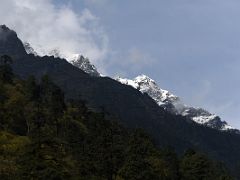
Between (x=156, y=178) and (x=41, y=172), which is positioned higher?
(x=156, y=178)

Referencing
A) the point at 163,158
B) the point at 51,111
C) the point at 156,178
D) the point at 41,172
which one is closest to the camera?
the point at 41,172

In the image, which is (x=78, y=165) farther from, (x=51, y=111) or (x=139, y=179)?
(x=51, y=111)

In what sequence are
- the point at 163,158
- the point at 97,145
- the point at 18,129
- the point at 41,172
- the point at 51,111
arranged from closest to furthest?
the point at 41,172 < the point at 97,145 < the point at 163,158 < the point at 18,129 < the point at 51,111

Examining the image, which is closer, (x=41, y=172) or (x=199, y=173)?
(x=41, y=172)

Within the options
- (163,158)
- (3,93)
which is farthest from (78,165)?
(3,93)

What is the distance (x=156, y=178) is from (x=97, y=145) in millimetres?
20263

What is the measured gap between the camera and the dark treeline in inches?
2482

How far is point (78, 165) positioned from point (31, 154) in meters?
60.1

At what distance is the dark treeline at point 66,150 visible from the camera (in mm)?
63031

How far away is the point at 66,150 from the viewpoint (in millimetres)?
137000

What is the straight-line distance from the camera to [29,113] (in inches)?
6452

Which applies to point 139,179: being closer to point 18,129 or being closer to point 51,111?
point 18,129

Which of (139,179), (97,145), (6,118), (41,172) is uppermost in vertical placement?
(6,118)

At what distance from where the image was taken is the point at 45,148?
206ft
